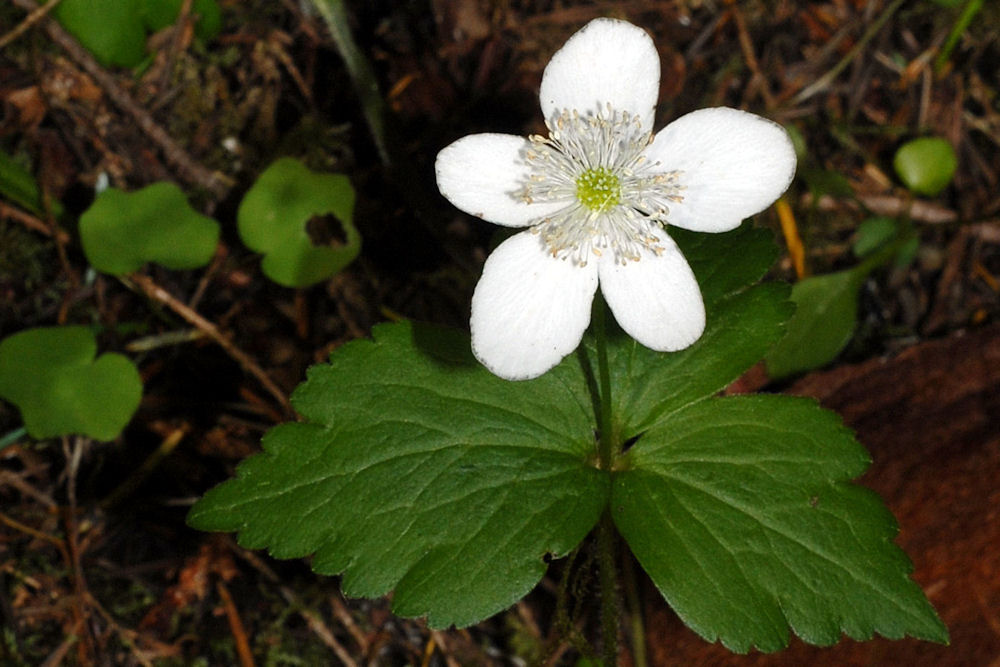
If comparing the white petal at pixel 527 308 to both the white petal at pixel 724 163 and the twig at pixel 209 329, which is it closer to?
the white petal at pixel 724 163

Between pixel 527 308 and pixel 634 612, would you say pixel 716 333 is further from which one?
pixel 634 612

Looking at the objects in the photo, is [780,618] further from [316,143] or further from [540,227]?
[316,143]

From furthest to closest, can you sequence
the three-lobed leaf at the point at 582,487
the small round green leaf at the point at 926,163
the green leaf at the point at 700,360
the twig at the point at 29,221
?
the small round green leaf at the point at 926,163 → the twig at the point at 29,221 → the green leaf at the point at 700,360 → the three-lobed leaf at the point at 582,487

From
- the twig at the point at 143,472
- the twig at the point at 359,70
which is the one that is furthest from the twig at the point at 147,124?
the twig at the point at 143,472

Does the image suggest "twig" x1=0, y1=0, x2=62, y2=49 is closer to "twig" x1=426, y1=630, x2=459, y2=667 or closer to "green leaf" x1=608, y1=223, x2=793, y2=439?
"green leaf" x1=608, y1=223, x2=793, y2=439

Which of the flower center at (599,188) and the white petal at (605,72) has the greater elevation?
the white petal at (605,72)

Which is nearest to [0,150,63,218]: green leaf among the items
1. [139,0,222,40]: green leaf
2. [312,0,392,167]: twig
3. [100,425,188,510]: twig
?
[139,0,222,40]: green leaf
